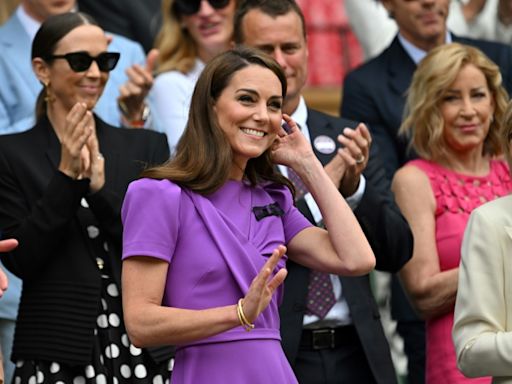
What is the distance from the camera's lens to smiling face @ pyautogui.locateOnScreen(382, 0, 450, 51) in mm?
7793

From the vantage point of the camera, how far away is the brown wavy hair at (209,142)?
194 inches

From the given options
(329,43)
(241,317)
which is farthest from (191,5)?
(329,43)

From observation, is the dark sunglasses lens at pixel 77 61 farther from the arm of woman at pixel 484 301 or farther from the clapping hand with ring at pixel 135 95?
the arm of woman at pixel 484 301

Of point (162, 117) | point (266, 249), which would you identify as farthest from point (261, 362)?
point (162, 117)

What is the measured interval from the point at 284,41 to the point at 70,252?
146cm

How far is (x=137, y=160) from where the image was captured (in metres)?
6.04

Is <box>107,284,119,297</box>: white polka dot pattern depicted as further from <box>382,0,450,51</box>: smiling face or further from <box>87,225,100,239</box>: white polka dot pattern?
<box>382,0,450,51</box>: smiling face

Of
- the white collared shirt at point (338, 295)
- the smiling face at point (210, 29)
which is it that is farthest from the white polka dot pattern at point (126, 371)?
the smiling face at point (210, 29)

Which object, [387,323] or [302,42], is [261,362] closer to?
[302,42]

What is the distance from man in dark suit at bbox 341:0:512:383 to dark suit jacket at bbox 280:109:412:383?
1033 millimetres

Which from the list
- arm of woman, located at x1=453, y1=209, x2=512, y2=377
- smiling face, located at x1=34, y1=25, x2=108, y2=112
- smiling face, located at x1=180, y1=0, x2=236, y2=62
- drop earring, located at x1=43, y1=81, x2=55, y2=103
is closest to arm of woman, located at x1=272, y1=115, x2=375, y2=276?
arm of woman, located at x1=453, y1=209, x2=512, y2=377

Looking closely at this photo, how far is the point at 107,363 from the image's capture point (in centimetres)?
574

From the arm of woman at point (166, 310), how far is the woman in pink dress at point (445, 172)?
1.61 m

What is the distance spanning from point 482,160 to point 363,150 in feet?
3.66
